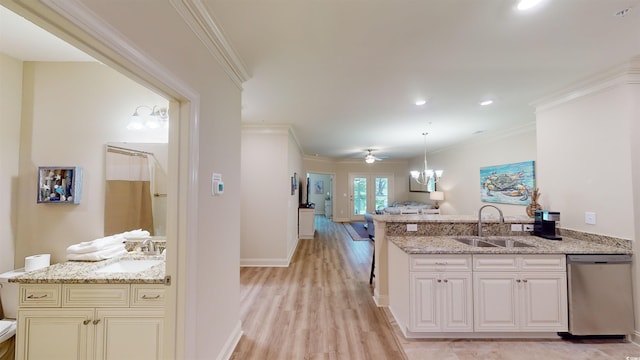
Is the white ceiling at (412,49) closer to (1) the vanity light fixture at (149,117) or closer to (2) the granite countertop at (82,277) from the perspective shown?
(1) the vanity light fixture at (149,117)

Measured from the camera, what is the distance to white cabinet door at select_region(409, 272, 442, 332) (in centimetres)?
227

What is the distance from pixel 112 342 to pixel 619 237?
438 centimetres

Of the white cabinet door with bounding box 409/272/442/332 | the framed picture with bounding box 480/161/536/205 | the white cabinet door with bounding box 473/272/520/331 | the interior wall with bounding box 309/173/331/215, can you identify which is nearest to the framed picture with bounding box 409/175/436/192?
the framed picture with bounding box 480/161/536/205

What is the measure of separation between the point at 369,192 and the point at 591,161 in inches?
310

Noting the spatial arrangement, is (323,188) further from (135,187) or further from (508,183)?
(135,187)

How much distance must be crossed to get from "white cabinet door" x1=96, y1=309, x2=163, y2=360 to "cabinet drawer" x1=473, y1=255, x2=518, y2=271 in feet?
8.77

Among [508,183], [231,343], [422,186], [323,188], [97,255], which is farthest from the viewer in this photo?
[323,188]

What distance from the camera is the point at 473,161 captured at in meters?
6.03

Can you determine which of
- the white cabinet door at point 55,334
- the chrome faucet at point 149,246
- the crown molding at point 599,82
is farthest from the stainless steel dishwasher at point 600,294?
the white cabinet door at point 55,334

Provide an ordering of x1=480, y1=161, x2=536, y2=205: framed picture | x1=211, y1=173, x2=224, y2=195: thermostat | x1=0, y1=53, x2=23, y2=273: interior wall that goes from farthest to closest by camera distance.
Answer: x1=480, y1=161, x2=536, y2=205: framed picture < x1=0, y1=53, x2=23, y2=273: interior wall < x1=211, y1=173, x2=224, y2=195: thermostat

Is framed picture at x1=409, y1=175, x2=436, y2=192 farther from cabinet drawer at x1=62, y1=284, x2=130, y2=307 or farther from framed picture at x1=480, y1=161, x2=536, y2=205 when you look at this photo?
cabinet drawer at x1=62, y1=284, x2=130, y2=307

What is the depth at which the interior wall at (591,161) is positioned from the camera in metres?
2.30

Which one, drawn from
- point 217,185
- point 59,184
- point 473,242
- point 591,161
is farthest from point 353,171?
point 59,184

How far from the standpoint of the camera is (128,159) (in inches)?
92.1
